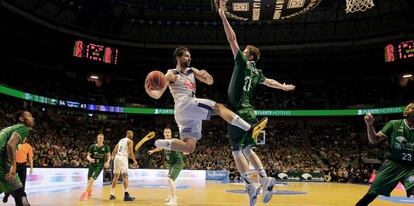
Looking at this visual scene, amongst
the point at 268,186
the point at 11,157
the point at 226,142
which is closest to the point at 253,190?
Answer: the point at 268,186

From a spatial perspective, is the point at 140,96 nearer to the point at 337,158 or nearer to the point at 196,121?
the point at 337,158

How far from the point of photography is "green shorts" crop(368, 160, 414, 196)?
5.82m

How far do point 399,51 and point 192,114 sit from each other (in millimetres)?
28175

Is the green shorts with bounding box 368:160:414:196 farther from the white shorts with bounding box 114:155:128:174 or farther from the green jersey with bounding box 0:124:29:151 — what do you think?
the white shorts with bounding box 114:155:128:174

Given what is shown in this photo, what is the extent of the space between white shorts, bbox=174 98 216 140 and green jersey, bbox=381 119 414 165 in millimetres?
2887

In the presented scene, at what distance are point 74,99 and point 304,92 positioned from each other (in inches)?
895

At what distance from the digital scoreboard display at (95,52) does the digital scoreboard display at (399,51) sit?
74.8 ft

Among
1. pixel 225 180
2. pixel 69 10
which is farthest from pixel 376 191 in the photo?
pixel 69 10

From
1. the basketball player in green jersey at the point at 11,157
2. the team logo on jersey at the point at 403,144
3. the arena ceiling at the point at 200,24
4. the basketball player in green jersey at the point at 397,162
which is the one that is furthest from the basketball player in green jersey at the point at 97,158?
the arena ceiling at the point at 200,24

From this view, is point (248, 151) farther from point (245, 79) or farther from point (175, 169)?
point (175, 169)

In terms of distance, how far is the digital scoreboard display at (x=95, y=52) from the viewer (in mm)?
30764

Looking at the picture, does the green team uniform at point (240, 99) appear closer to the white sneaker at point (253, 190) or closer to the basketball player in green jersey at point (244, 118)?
the basketball player in green jersey at point (244, 118)

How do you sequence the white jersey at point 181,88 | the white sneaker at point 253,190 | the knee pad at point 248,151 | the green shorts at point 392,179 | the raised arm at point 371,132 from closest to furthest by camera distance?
the raised arm at point 371,132, the green shorts at point 392,179, the white jersey at point 181,88, the white sneaker at point 253,190, the knee pad at point 248,151

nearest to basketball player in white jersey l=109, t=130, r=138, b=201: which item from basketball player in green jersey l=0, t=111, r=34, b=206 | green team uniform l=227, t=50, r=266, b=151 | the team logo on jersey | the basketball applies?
basketball player in green jersey l=0, t=111, r=34, b=206
